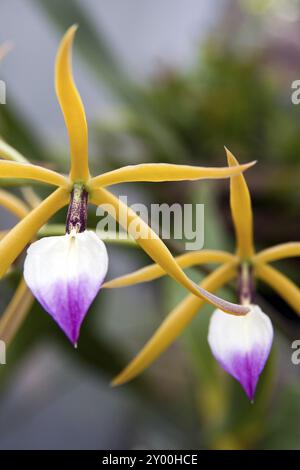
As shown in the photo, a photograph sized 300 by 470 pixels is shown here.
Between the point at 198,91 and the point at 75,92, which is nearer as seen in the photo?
the point at 75,92

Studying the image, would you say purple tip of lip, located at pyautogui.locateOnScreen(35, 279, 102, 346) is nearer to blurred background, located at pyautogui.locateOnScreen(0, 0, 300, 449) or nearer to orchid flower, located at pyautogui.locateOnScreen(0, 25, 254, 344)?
orchid flower, located at pyautogui.locateOnScreen(0, 25, 254, 344)

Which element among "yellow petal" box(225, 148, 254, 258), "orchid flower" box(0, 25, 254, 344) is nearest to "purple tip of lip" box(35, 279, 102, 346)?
"orchid flower" box(0, 25, 254, 344)

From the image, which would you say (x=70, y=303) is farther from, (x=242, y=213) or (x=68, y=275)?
(x=242, y=213)

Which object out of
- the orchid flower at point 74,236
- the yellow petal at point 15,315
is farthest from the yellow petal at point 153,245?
the yellow petal at point 15,315

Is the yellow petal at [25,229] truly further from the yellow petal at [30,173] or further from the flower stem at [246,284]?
the flower stem at [246,284]

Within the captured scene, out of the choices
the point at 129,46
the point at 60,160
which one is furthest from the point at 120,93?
the point at 129,46

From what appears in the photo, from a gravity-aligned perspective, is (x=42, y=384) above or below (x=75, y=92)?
below
